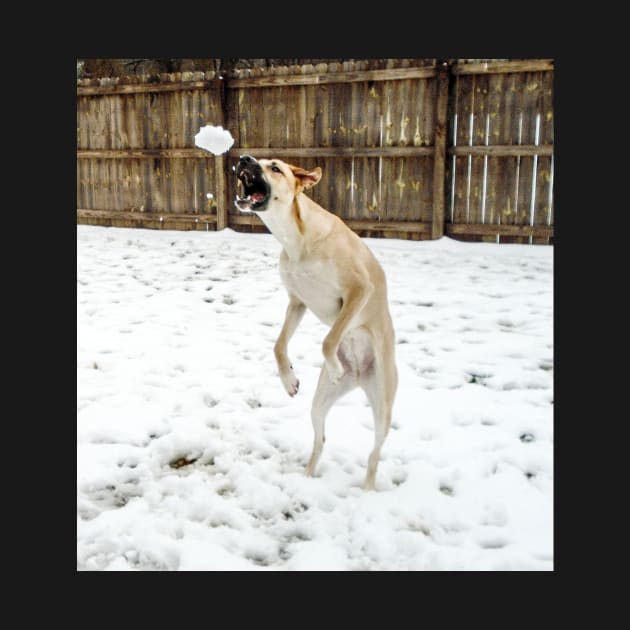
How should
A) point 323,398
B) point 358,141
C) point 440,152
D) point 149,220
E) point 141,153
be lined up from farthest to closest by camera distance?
1. point 149,220
2. point 141,153
3. point 358,141
4. point 440,152
5. point 323,398

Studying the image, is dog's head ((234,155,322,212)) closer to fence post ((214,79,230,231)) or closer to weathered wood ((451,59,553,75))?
weathered wood ((451,59,553,75))

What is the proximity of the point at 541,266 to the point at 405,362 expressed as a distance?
3546mm

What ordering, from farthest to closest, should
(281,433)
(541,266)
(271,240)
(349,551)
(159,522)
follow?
(271,240) < (541,266) < (281,433) < (159,522) < (349,551)

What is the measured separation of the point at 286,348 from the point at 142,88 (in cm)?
819

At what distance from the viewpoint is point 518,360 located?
4355 millimetres

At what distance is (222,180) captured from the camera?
9.12 m

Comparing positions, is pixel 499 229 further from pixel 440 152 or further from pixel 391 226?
pixel 391 226

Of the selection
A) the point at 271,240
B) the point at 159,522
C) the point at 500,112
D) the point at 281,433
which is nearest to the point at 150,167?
the point at 271,240

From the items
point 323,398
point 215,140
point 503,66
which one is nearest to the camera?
point 323,398

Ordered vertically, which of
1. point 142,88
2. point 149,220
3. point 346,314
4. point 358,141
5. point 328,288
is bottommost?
point 346,314

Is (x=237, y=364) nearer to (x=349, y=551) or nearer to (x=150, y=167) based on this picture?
(x=349, y=551)

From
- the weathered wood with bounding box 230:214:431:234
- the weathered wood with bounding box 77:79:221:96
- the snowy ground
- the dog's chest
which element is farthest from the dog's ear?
the weathered wood with bounding box 77:79:221:96

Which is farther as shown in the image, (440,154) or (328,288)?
(440,154)

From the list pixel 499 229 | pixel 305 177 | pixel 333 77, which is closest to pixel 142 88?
pixel 333 77
